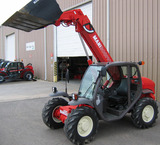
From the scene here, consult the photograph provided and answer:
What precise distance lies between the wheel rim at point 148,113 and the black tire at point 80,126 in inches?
57.3

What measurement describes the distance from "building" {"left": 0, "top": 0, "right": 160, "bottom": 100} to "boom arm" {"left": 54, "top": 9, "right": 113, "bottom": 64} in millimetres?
2947

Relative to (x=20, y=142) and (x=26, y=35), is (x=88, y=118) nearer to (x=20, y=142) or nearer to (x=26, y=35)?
(x=20, y=142)

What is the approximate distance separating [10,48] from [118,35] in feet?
58.2

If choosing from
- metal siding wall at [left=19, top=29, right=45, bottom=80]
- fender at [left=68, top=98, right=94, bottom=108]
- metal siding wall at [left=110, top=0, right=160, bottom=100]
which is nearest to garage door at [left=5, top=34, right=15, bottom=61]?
metal siding wall at [left=19, top=29, right=45, bottom=80]

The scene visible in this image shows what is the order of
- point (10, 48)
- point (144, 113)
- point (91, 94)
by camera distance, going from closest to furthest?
point (91, 94), point (144, 113), point (10, 48)

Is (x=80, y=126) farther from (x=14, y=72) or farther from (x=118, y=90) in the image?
(x=14, y=72)

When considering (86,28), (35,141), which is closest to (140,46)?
(86,28)

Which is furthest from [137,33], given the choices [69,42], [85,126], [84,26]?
[69,42]

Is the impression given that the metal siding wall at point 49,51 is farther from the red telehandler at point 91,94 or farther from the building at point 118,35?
the red telehandler at point 91,94

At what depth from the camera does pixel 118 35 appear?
9.16 meters

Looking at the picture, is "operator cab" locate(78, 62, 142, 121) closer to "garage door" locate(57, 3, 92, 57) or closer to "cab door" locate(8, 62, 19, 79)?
"garage door" locate(57, 3, 92, 57)

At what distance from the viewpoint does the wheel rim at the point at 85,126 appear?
4020 mm

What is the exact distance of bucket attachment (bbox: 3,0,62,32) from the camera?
4469 mm

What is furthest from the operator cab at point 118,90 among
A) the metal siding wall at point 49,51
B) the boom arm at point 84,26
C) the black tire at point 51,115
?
the metal siding wall at point 49,51
